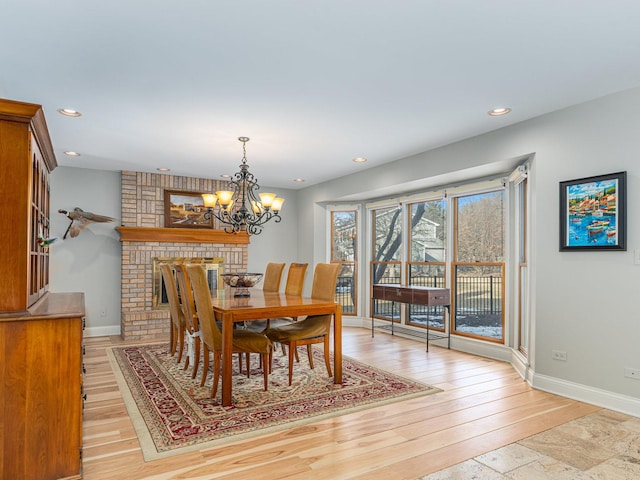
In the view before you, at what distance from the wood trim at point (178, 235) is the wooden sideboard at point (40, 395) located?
415 centimetres

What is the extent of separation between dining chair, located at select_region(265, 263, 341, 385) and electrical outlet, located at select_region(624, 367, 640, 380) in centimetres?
234

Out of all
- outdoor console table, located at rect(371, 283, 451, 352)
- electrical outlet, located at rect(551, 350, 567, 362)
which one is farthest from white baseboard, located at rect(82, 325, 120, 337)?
electrical outlet, located at rect(551, 350, 567, 362)

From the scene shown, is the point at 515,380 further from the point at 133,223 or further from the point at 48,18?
the point at 133,223

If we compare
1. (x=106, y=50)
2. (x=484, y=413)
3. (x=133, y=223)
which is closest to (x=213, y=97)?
(x=106, y=50)

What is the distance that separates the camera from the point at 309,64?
2.75 metres

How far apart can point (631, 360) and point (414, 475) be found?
2.06 m

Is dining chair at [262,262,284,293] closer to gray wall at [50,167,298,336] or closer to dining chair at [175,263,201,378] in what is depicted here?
dining chair at [175,263,201,378]

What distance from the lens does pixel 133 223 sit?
627 centimetres

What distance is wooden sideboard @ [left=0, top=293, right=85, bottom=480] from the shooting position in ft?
6.64

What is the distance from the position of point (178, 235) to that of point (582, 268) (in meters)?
5.34

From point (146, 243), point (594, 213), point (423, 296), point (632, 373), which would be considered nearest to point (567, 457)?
point (632, 373)

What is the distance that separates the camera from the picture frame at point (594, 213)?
3.16 meters

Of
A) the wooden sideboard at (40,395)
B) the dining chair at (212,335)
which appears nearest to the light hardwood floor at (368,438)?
the wooden sideboard at (40,395)

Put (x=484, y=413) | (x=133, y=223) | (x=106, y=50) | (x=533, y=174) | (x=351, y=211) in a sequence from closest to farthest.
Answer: (x=106, y=50) < (x=484, y=413) < (x=533, y=174) < (x=133, y=223) < (x=351, y=211)
